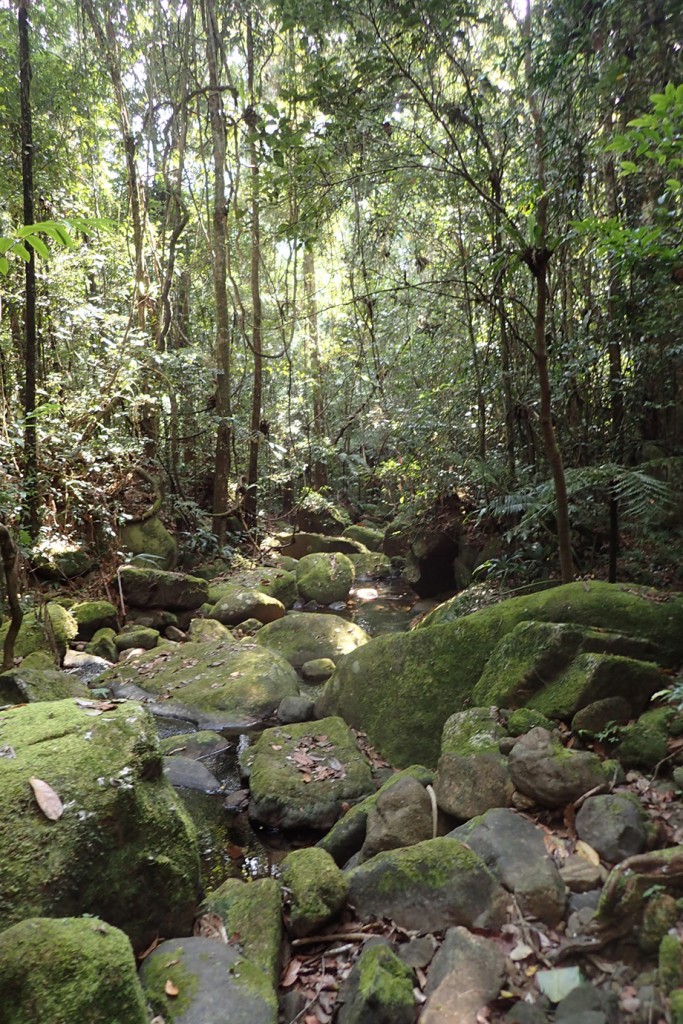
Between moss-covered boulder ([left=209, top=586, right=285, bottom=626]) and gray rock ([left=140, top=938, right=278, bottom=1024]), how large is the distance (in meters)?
7.22

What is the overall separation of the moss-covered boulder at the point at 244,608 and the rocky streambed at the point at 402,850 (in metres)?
4.72

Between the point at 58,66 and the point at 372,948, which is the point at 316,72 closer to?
the point at 372,948

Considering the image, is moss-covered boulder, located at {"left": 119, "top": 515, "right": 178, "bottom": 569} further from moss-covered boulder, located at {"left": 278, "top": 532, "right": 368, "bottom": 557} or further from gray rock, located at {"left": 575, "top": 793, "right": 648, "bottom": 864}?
gray rock, located at {"left": 575, "top": 793, "right": 648, "bottom": 864}

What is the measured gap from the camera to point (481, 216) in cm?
853

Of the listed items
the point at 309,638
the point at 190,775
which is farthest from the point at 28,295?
the point at 190,775

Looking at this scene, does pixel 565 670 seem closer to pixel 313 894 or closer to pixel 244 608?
pixel 313 894

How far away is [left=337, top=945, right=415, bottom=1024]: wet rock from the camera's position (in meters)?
2.45

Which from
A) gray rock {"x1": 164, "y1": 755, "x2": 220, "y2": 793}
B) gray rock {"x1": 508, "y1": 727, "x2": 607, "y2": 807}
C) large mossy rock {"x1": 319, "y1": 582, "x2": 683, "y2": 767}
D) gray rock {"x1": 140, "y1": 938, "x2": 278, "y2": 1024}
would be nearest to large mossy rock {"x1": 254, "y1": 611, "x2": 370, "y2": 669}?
large mossy rock {"x1": 319, "y1": 582, "x2": 683, "y2": 767}

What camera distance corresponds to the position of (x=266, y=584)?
11344mm

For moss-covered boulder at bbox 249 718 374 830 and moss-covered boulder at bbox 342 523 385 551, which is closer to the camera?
moss-covered boulder at bbox 249 718 374 830

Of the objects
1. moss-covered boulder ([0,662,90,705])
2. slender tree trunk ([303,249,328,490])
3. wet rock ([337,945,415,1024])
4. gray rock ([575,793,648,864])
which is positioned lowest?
wet rock ([337,945,415,1024])

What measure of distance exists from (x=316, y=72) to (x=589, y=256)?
3.82 m

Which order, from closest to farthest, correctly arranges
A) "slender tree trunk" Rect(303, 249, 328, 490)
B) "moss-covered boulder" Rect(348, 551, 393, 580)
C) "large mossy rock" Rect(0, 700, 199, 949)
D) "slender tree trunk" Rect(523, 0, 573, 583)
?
"large mossy rock" Rect(0, 700, 199, 949)
"slender tree trunk" Rect(523, 0, 573, 583)
"moss-covered boulder" Rect(348, 551, 393, 580)
"slender tree trunk" Rect(303, 249, 328, 490)

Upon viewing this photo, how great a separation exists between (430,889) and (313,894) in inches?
25.7
